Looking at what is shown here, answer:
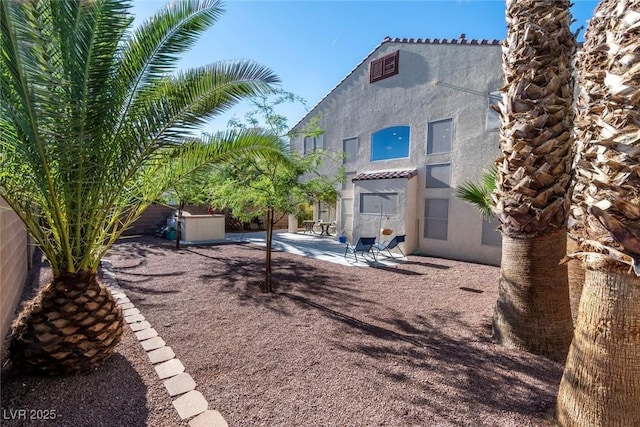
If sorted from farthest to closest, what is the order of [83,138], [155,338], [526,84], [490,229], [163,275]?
[490,229] < [163,275] < [155,338] < [526,84] < [83,138]

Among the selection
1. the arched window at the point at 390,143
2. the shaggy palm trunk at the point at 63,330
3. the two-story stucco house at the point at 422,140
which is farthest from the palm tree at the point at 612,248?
the arched window at the point at 390,143

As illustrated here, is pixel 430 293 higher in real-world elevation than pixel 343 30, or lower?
lower

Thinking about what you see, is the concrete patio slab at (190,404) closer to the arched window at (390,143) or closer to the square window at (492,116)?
the square window at (492,116)

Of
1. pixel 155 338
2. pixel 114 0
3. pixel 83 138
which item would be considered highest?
pixel 114 0

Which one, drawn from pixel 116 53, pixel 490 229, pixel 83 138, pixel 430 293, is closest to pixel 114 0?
pixel 116 53

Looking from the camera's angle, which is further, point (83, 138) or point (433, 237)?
point (433, 237)

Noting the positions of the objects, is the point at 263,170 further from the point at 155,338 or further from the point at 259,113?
the point at 155,338

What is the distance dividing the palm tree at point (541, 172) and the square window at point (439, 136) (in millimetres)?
8617

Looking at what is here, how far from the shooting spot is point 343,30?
32.2 feet

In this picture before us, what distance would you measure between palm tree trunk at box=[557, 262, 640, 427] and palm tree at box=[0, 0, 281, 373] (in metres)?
5.10

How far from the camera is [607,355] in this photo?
2740 millimetres

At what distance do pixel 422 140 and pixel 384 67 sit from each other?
4.50 meters

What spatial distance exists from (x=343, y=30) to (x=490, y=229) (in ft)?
29.7

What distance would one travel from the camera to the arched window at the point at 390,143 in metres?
14.7
